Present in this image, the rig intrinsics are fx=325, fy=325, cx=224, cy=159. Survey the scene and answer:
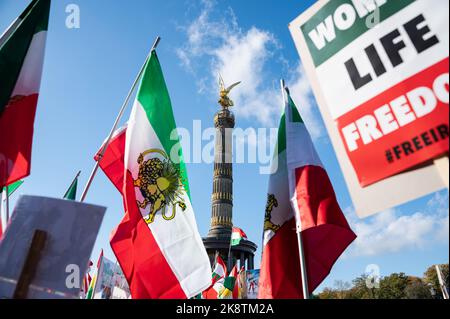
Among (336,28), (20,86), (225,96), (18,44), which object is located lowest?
(336,28)

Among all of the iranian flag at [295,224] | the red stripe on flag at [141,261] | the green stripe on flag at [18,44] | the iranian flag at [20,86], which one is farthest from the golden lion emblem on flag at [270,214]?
the green stripe on flag at [18,44]

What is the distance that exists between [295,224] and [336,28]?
11.7ft

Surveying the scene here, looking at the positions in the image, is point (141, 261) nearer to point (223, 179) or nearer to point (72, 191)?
point (72, 191)

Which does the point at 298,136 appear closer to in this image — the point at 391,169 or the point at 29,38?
the point at 391,169

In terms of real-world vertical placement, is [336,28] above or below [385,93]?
above

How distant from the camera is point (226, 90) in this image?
47.8m

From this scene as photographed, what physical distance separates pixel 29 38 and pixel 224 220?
119 feet

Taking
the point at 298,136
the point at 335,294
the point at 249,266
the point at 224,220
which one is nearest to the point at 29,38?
the point at 298,136

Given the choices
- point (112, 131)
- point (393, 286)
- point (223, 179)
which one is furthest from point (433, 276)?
point (112, 131)

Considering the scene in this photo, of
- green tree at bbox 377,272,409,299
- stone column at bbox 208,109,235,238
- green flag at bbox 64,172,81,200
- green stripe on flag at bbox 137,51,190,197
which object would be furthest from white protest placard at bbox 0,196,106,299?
green tree at bbox 377,272,409,299

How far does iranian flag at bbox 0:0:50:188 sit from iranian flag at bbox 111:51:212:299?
1625 millimetres

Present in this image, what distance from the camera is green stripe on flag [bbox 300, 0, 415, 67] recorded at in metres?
2.50

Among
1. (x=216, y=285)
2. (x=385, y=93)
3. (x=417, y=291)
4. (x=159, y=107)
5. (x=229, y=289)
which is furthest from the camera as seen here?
(x=417, y=291)

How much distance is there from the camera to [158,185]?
621 cm
